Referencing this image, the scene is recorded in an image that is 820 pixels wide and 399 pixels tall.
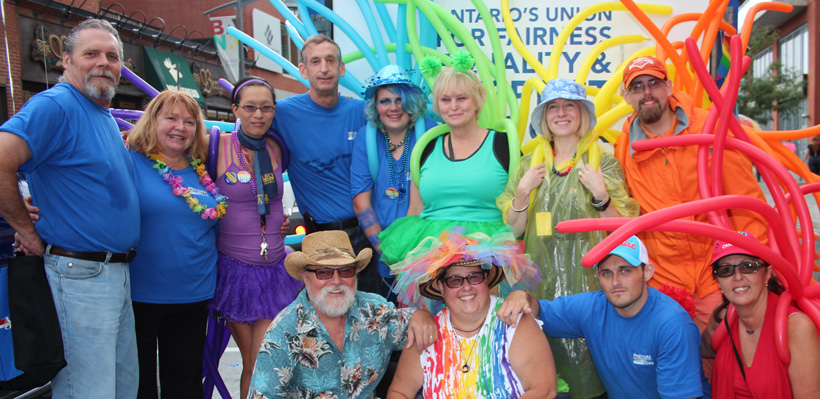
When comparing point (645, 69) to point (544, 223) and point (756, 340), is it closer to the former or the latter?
point (544, 223)

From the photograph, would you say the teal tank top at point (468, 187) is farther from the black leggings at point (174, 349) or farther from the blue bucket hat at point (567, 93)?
the black leggings at point (174, 349)

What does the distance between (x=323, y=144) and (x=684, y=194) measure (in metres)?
1.88

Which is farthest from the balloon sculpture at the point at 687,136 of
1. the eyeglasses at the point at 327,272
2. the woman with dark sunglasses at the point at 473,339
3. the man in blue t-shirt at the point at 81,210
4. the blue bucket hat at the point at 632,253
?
the man in blue t-shirt at the point at 81,210

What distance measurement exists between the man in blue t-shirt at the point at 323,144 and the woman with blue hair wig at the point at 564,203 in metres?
0.97

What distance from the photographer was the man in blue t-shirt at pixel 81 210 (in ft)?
7.66

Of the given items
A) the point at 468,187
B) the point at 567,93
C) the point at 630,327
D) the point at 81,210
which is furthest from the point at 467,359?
the point at 81,210

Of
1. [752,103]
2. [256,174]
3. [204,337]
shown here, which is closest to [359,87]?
[256,174]

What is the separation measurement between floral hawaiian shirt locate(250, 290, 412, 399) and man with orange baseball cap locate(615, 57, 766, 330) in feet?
4.16

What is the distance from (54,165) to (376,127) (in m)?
1.52

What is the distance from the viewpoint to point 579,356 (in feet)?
8.71

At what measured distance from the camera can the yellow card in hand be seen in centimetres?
260

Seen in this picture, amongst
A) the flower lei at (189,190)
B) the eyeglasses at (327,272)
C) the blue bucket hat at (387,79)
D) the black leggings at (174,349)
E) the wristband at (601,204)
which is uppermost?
the blue bucket hat at (387,79)

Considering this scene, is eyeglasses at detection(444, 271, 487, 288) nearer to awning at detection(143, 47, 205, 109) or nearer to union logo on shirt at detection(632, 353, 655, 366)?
union logo on shirt at detection(632, 353, 655, 366)

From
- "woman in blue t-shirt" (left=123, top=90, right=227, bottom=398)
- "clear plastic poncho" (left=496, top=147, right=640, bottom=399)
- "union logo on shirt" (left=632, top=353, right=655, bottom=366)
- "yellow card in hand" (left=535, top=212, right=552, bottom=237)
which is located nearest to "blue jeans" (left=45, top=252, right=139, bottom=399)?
"woman in blue t-shirt" (left=123, top=90, right=227, bottom=398)
